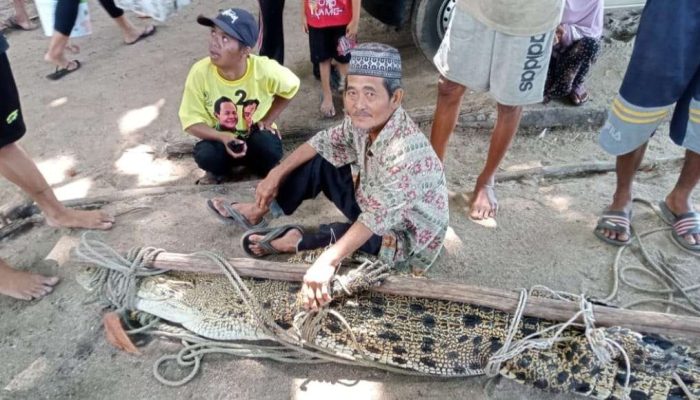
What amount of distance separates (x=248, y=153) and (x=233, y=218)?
0.55 m

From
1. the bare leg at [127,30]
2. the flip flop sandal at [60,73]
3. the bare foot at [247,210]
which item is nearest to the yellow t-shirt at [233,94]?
the bare foot at [247,210]

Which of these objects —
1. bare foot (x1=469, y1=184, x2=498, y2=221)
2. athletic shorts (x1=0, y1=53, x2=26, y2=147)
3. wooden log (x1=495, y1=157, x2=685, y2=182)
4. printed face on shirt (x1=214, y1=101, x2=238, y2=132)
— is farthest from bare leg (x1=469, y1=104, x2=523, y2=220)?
athletic shorts (x1=0, y1=53, x2=26, y2=147)

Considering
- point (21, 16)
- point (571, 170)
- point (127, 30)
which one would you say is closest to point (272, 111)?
point (571, 170)

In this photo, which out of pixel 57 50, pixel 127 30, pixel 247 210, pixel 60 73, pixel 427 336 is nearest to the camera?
pixel 427 336

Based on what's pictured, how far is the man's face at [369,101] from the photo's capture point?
1.74 metres

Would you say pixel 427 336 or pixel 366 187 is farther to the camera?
pixel 366 187

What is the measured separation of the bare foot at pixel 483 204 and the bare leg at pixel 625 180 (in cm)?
54

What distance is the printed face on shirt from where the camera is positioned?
2.71 metres

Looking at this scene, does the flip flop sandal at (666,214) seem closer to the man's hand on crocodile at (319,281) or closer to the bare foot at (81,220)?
the man's hand on crocodile at (319,281)

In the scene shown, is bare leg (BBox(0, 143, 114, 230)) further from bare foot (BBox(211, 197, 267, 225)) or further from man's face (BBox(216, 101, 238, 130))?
man's face (BBox(216, 101, 238, 130))

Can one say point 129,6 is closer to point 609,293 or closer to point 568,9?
point 568,9

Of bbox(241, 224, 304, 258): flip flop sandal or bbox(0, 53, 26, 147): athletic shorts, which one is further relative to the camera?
bbox(241, 224, 304, 258): flip flop sandal

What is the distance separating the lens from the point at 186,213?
105 inches

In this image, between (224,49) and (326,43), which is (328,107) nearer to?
(326,43)
